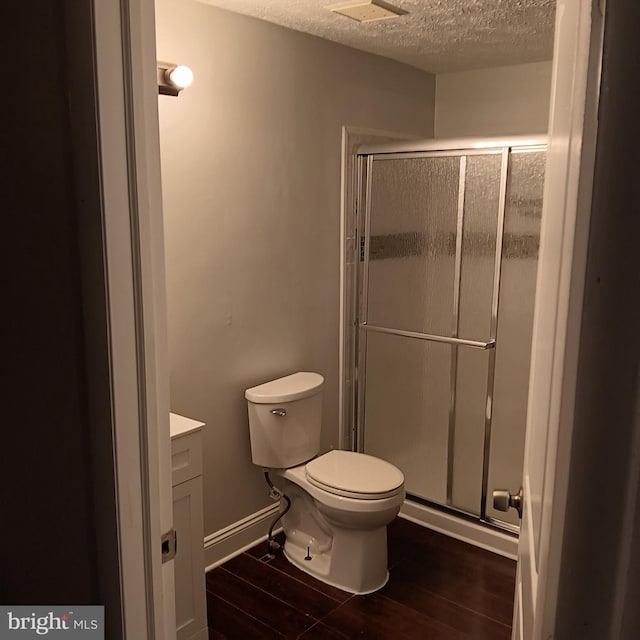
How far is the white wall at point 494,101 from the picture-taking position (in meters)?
3.36

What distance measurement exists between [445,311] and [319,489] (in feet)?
3.46

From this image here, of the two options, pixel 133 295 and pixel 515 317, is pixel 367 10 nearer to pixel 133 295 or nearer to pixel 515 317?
pixel 515 317

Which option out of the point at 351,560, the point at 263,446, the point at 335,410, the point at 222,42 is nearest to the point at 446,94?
the point at 222,42

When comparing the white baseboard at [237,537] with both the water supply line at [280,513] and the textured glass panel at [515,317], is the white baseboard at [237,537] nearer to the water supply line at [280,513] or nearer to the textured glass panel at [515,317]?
the water supply line at [280,513]

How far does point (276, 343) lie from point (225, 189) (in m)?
0.75

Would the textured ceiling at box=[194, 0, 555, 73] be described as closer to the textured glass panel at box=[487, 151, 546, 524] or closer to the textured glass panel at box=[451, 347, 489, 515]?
the textured glass panel at box=[487, 151, 546, 524]

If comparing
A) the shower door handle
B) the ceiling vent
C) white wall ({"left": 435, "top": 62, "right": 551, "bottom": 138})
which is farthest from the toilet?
white wall ({"left": 435, "top": 62, "right": 551, "bottom": 138})

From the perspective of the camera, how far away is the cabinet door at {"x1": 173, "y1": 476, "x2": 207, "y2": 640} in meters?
2.12

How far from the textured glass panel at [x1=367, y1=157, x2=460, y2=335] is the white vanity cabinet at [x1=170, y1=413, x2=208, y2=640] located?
137 centimetres

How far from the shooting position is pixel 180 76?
86.9 inches

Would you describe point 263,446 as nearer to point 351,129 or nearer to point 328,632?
point 328,632

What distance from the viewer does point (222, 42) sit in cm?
249

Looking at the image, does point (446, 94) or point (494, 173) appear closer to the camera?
point (494, 173)

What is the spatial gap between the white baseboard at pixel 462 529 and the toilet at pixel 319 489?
21.3 inches
